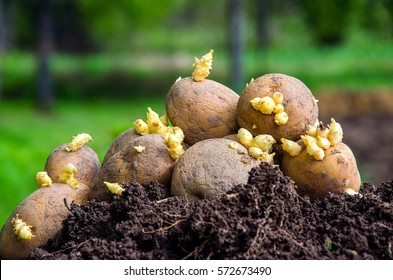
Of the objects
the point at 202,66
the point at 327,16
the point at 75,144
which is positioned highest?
the point at 327,16

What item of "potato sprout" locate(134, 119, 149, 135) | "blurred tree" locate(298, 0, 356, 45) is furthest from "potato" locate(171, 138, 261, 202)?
"blurred tree" locate(298, 0, 356, 45)

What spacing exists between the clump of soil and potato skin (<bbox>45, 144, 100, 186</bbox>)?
425 millimetres

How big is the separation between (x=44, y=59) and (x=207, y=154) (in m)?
16.1

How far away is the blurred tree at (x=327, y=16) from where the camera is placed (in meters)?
23.3

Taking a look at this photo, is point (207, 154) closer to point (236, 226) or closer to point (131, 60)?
point (236, 226)

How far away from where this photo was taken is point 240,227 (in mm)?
2326

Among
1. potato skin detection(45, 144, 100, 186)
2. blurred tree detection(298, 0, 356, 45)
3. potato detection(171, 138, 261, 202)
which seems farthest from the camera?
blurred tree detection(298, 0, 356, 45)

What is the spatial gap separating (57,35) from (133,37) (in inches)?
145

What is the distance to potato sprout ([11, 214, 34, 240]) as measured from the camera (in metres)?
2.86

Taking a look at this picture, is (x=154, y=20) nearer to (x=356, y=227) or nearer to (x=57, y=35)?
(x=57, y=35)

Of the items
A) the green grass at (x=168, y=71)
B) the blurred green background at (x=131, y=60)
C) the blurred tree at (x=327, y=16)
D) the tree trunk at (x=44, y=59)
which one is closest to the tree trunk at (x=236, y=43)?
the blurred green background at (x=131, y=60)

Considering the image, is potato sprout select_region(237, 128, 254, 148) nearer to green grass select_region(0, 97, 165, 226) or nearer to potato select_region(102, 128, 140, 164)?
potato select_region(102, 128, 140, 164)

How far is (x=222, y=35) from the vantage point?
35.5m

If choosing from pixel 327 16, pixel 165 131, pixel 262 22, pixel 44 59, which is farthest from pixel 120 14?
pixel 165 131
